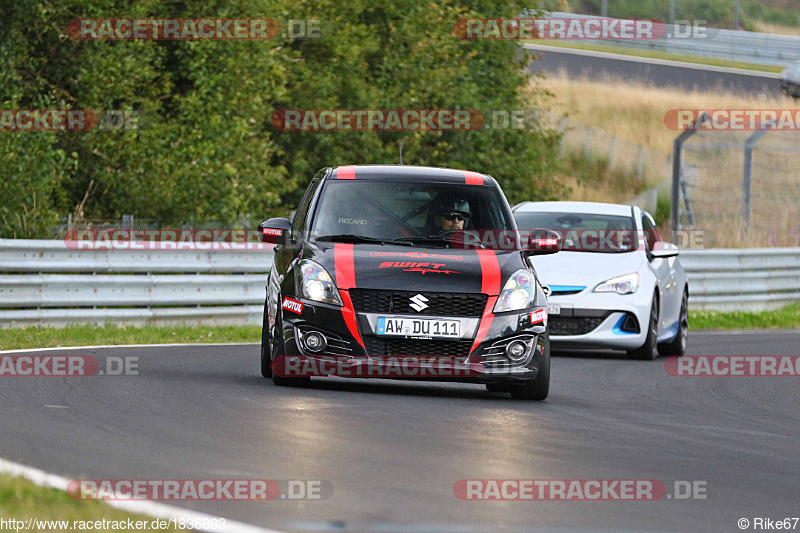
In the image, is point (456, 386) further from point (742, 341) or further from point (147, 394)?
point (742, 341)

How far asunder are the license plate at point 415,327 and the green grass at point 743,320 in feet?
37.2

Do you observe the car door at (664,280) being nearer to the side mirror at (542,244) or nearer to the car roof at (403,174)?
the side mirror at (542,244)

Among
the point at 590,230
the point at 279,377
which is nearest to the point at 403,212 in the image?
the point at 279,377

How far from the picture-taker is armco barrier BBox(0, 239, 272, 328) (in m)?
14.5

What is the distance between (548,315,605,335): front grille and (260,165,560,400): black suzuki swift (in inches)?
150

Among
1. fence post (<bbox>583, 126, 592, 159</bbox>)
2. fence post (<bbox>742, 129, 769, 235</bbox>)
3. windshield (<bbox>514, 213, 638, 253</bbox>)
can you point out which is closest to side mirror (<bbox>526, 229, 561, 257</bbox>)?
windshield (<bbox>514, 213, 638, 253</bbox>)

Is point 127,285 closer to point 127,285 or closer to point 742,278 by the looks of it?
point 127,285

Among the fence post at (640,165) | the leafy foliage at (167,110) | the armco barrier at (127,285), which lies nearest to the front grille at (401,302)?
the armco barrier at (127,285)

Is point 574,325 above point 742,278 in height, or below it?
above

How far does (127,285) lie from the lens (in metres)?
15.4

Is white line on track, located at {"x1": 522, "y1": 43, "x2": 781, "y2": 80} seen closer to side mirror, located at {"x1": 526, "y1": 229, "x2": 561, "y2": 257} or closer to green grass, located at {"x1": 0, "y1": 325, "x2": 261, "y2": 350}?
green grass, located at {"x1": 0, "y1": 325, "x2": 261, "y2": 350}

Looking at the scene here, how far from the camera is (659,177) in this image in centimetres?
3881

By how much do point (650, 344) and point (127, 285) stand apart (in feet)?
18.2

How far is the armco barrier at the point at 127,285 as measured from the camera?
47.6 feet
